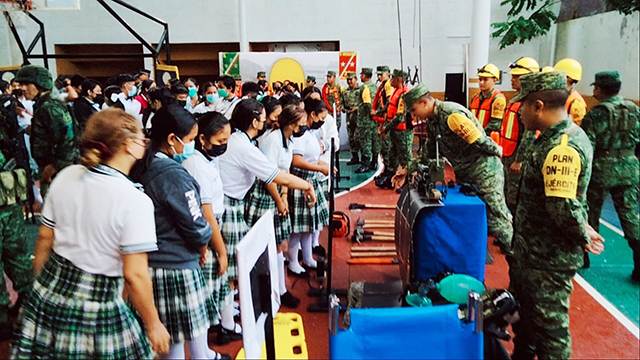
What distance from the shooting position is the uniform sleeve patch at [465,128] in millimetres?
3400

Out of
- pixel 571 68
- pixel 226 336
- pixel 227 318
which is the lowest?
pixel 226 336

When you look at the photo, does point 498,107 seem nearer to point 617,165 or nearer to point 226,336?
point 617,165

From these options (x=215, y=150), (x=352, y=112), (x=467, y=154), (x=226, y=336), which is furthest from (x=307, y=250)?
(x=352, y=112)

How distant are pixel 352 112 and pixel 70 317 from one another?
7727mm

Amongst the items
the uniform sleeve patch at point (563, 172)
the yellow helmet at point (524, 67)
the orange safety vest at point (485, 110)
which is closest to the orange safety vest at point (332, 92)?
the orange safety vest at point (485, 110)

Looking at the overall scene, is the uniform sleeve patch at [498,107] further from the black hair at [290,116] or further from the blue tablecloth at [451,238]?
the black hair at [290,116]

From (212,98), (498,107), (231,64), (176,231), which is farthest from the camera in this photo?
(231,64)

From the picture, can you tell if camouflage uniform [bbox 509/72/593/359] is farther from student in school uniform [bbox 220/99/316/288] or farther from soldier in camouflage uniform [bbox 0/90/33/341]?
soldier in camouflage uniform [bbox 0/90/33/341]

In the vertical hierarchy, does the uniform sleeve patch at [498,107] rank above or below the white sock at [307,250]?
above

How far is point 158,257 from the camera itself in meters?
1.97

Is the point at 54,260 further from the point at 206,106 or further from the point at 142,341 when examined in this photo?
the point at 206,106

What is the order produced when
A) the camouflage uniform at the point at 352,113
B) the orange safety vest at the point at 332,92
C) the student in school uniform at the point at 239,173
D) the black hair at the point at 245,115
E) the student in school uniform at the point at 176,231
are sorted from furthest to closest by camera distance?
the orange safety vest at the point at 332,92 < the camouflage uniform at the point at 352,113 < the black hair at the point at 245,115 < the student in school uniform at the point at 239,173 < the student in school uniform at the point at 176,231

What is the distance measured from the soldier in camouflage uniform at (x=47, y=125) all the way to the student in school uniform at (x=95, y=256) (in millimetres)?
2479

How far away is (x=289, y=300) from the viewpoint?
3434 mm
